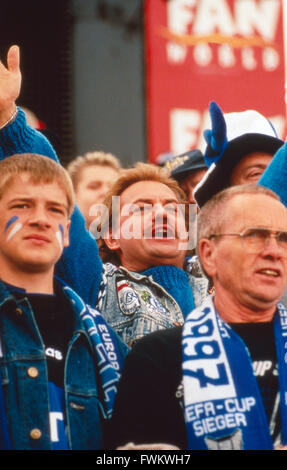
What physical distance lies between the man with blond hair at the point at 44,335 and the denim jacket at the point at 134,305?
1.04ft

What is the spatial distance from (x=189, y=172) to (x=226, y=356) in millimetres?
1845

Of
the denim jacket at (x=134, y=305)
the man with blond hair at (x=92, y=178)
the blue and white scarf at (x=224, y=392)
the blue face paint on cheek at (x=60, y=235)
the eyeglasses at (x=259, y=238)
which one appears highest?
the man with blond hair at (x=92, y=178)

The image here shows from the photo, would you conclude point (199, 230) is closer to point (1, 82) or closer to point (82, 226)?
point (82, 226)

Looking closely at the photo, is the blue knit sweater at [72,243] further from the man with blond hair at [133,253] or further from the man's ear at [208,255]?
the man's ear at [208,255]

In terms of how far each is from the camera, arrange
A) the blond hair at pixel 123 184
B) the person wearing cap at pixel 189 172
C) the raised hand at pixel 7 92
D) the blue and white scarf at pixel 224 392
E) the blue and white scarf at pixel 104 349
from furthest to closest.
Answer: the person wearing cap at pixel 189 172, the blond hair at pixel 123 184, the raised hand at pixel 7 92, the blue and white scarf at pixel 104 349, the blue and white scarf at pixel 224 392

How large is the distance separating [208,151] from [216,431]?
139 cm

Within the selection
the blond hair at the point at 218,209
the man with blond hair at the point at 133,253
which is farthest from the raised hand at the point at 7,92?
the blond hair at the point at 218,209

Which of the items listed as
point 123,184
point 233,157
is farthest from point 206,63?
point 233,157

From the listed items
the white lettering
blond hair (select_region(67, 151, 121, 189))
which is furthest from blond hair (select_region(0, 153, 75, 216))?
the white lettering

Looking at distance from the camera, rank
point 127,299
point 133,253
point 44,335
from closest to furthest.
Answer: point 44,335, point 127,299, point 133,253

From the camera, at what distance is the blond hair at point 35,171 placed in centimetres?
295

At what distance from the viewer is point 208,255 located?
9.93ft

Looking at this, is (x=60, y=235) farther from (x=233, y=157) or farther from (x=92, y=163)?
(x=92, y=163)

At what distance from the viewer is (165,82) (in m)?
8.62
